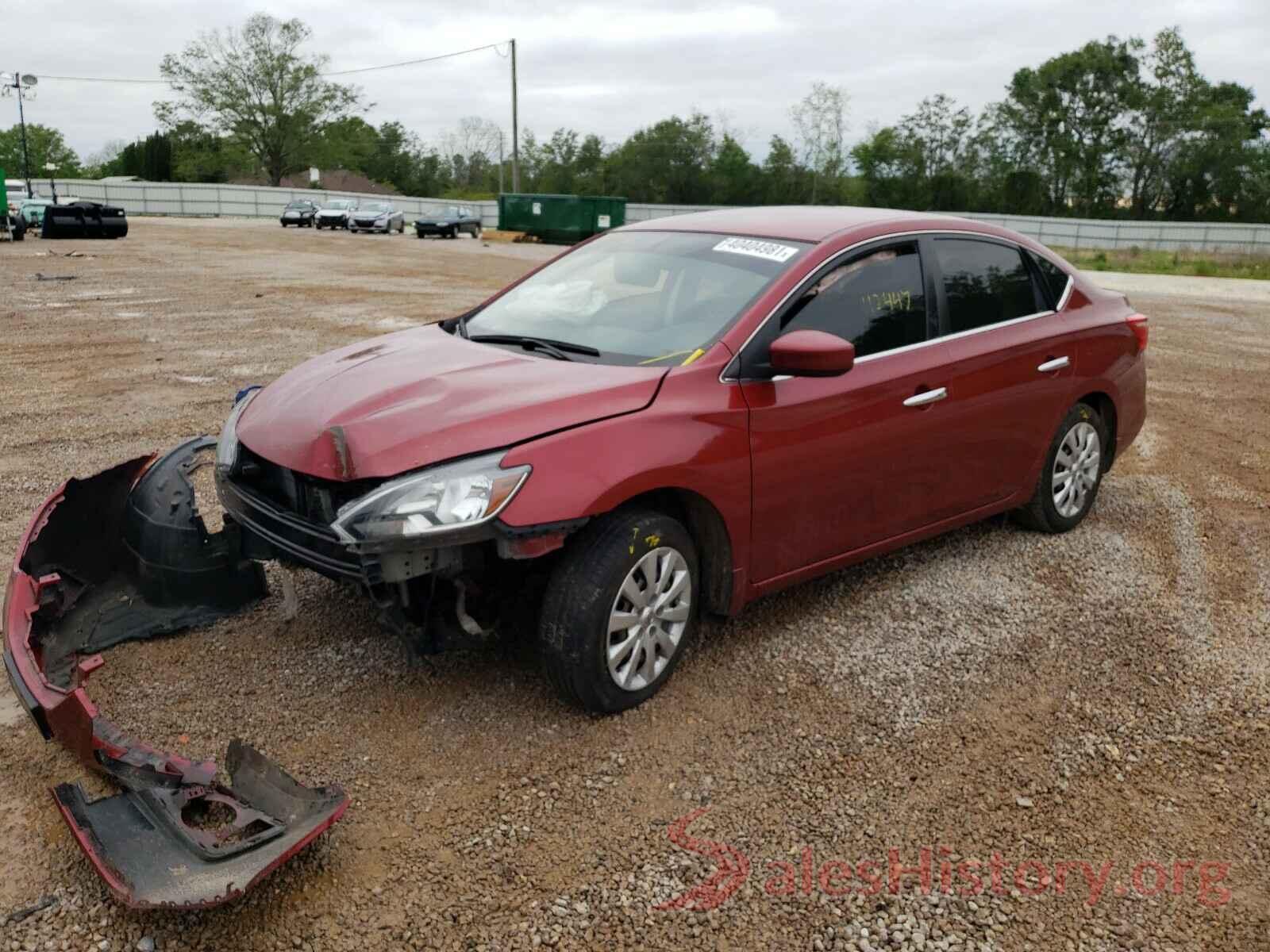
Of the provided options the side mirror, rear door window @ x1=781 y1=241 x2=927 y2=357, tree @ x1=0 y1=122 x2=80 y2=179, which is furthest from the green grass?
tree @ x1=0 y1=122 x2=80 y2=179

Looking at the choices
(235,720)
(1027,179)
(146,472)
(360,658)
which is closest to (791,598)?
(360,658)

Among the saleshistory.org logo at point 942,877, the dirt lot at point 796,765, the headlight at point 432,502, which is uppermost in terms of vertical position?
the headlight at point 432,502

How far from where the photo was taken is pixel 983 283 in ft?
15.8

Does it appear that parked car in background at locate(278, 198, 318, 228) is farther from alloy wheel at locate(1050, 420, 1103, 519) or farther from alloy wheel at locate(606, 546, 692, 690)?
alloy wheel at locate(606, 546, 692, 690)

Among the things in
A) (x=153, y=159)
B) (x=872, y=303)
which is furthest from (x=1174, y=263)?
(x=153, y=159)

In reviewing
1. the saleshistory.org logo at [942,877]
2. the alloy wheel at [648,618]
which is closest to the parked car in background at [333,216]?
the alloy wheel at [648,618]

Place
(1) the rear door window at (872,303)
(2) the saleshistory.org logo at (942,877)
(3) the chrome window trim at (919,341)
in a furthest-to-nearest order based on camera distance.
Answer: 1. (1) the rear door window at (872,303)
2. (3) the chrome window trim at (919,341)
3. (2) the saleshistory.org logo at (942,877)

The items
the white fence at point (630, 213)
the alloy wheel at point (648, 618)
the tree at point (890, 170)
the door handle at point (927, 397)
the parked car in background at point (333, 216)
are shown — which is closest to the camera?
the alloy wheel at point (648, 618)

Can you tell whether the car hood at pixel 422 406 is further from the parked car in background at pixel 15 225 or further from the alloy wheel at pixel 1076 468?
the parked car in background at pixel 15 225

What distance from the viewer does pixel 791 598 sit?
4.61 m

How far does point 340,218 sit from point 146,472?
40.1 m

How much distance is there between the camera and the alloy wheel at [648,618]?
135 inches

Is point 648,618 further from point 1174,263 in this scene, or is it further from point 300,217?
point 300,217

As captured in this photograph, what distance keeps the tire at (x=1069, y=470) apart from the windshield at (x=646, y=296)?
198cm
